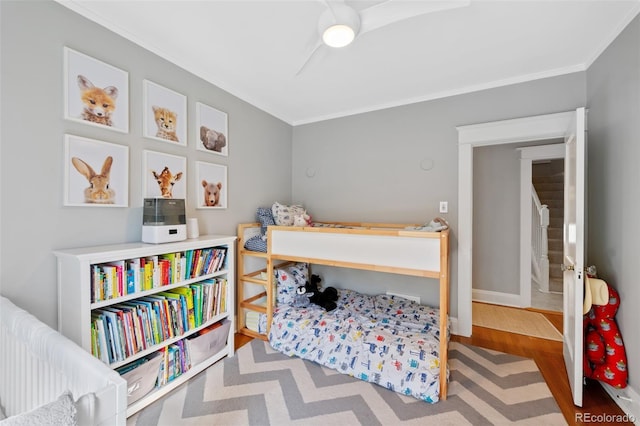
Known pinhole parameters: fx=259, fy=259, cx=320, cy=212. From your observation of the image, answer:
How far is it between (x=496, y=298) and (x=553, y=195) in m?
2.58

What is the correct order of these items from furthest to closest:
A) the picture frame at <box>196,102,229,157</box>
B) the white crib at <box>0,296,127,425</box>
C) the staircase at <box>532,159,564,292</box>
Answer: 1. the staircase at <box>532,159,564,292</box>
2. the picture frame at <box>196,102,229,157</box>
3. the white crib at <box>0,296,127,425</box>

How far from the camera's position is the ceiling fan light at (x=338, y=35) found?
132 centimetres

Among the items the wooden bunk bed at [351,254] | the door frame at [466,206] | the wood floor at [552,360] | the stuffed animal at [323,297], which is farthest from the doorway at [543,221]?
the stuffed animal at [323,297]

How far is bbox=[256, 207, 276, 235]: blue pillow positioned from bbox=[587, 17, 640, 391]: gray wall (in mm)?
2642

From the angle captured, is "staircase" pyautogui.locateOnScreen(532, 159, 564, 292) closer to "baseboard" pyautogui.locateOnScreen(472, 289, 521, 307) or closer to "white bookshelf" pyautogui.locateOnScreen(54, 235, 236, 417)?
"baseboard" pyautogui.locateOnScreen(472, 289, 521, 307)

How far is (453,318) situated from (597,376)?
992mm

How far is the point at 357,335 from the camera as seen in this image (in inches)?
76.7

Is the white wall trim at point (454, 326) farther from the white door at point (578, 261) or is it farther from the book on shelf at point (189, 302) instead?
the book on shelf at point (189, 302)

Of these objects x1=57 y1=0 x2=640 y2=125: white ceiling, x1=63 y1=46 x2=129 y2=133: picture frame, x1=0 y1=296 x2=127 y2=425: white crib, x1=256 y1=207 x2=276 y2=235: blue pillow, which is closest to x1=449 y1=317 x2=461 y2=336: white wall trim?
x1=256 y1=207 x2=276 y2=235: blue pillow

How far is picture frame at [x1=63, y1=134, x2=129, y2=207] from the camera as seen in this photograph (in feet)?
4.85

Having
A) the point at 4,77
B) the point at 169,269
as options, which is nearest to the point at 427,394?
the point at 169,269

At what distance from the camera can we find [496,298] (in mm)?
3330

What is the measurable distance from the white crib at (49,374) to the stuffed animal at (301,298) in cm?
170

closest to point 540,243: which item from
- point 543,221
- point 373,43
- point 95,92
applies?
point 543,221
